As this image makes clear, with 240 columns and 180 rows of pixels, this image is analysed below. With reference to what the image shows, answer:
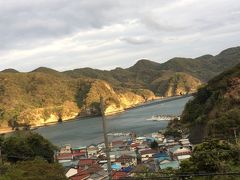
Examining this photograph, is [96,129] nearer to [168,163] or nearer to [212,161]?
[168,163]

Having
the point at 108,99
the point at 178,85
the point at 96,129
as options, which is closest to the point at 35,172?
the point at 96,129

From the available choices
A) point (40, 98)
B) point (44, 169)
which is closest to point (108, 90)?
point (40, 98)

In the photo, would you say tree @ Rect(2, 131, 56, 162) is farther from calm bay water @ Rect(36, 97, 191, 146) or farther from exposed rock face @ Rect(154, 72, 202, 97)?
exposed rock face @ Rect(154, 72, 202, 97)

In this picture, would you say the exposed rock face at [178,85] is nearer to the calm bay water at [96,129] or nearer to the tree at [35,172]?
the calm bay water at [96,129]

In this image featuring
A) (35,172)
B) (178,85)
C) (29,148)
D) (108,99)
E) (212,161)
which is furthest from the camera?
(178,85)

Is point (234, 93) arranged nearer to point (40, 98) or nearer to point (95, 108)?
point (95, 108)

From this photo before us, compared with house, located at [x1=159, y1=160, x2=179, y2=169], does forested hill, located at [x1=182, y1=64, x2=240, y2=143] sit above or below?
above

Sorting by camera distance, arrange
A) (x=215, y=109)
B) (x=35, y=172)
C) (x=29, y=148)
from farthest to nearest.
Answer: (x=215, y=109)
(x=29, y=148)
(x=35, y=172)

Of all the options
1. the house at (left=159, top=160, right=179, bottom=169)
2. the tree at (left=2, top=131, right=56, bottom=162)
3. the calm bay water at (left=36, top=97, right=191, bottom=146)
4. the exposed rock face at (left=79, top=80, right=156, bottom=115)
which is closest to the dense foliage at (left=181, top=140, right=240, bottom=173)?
the house at (left=159, top=160, right=179, bottom=169)
